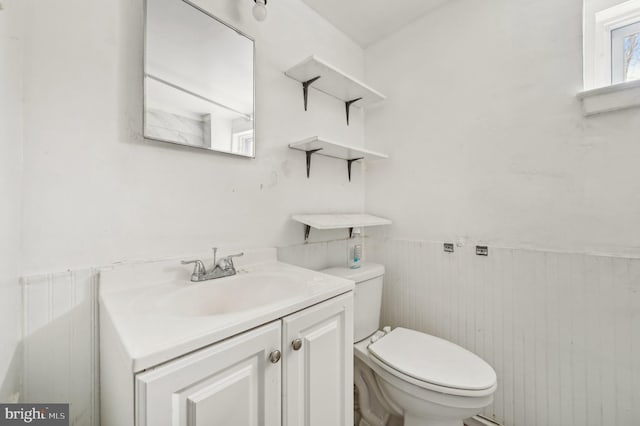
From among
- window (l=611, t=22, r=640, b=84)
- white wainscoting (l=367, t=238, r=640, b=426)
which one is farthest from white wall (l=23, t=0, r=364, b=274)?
window (l=611, t=22, r=640, b=84)

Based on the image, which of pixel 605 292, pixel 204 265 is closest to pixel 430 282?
pixel 605 292

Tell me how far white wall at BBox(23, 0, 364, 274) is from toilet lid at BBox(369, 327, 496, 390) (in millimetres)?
720

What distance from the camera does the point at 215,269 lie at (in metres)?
0.93

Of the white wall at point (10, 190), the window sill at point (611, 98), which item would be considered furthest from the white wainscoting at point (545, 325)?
the white wall at point (10, 190)

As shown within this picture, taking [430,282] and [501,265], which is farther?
[430,282]

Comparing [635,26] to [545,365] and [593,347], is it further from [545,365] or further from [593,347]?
[545,365]

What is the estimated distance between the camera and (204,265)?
3.13 ft

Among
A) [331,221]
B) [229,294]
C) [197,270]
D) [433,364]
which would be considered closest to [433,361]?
[433,364]

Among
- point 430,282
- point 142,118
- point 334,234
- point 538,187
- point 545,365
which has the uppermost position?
point 142,118

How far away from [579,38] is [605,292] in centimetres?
102

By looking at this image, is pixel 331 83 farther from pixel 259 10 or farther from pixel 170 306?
pixel 170 306

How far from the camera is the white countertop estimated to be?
47 cm

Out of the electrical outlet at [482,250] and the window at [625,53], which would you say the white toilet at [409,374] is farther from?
the window at [625,53]

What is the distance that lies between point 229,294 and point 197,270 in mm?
145
